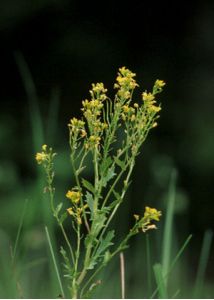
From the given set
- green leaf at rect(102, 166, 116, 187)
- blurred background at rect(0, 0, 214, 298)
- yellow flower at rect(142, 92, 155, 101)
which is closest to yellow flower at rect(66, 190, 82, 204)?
green leaf at rect(102, 166, 116, 187)

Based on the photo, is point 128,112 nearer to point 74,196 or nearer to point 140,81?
point 74,196

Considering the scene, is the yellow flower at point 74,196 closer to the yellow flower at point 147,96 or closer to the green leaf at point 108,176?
the green leaf at point 108,176

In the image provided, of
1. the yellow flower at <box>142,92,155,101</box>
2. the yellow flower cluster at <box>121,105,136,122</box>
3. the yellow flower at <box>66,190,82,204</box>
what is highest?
the yellow flower at <box>142,92,155,101</box>

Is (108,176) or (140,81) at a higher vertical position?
(140,81)

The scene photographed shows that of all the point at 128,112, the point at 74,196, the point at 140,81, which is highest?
the point at 140,81

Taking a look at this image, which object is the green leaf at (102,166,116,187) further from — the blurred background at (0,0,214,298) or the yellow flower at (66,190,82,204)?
the blurred background at (0,0,214,298)

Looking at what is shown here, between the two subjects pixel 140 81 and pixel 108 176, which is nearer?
pixel 108 176

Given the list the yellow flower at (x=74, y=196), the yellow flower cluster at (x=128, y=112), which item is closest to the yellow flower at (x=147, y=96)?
the yellow flower cluster at (x=128, y=112)

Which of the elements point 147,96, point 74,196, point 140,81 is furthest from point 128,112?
point 140,81

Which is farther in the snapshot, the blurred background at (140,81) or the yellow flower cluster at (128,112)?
the blurred background at (140,81)

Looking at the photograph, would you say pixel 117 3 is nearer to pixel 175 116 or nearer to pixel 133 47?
pixel 133 47

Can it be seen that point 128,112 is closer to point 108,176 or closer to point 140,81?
point 108,176
